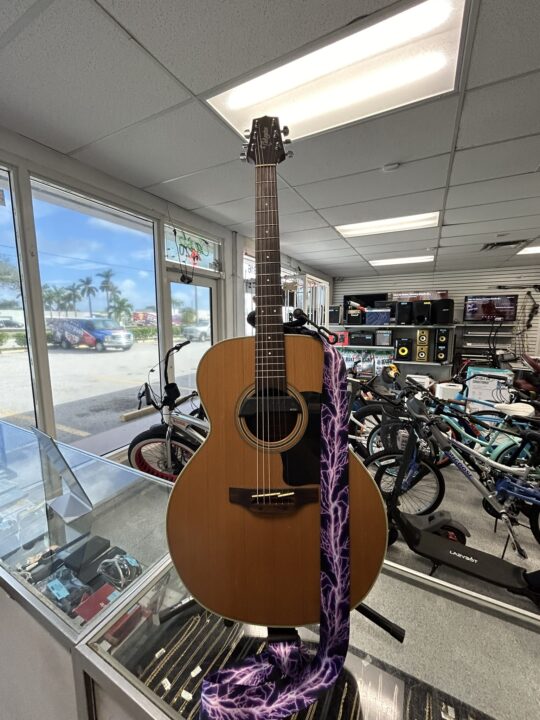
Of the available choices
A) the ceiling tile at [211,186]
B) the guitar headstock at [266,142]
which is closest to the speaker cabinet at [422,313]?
the ceiling tile at [211,186]

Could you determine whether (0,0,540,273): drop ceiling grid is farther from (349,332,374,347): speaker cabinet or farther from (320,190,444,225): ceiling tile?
(349,332,374,347): speaker cabinet

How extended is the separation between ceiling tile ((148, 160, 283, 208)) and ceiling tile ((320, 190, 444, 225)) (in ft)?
3.18

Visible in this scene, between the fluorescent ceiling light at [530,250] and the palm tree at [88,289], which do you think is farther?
the fluorescent ceiling light at [530,250]

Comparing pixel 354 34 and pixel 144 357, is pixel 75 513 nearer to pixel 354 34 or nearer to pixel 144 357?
pixel 144 357

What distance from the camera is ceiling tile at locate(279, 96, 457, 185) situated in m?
1.67

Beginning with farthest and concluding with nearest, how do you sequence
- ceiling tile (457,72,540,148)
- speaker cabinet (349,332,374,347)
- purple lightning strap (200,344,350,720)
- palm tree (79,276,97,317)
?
speaker cabinet (349,332,374,347), palm tree (79,276,97,317), ceiling tile (457,72,540,148), purple lightning strap (200,344,350,720)

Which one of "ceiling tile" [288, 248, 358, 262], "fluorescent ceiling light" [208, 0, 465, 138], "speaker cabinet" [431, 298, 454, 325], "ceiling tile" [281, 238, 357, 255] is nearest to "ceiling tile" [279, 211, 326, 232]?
"ceiling tile" [281, 238, 357, 255]

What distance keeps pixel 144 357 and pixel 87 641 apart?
265 centimetres

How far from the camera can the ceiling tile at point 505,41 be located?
3.56ft

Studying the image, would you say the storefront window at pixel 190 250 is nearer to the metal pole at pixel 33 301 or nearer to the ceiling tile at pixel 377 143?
the metal pole at pixel 33 301

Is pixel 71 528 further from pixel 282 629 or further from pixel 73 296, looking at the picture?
pixel 73 296

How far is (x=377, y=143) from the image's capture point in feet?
6.37

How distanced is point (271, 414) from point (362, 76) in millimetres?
1703

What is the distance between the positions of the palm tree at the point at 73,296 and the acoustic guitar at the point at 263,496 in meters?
2.25
